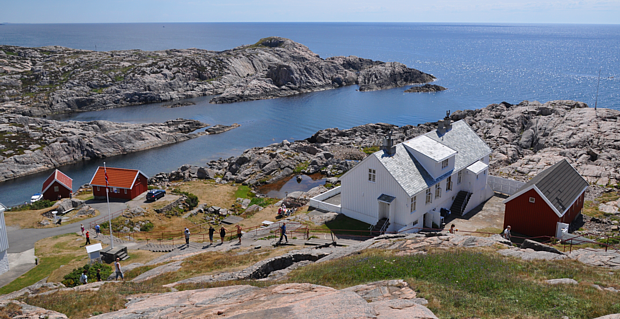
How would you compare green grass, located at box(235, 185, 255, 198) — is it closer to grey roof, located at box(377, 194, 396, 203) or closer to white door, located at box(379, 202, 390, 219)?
white door, located at box(379, 202, 390, 219)

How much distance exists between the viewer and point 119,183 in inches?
1718

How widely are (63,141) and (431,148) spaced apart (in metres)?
68.6

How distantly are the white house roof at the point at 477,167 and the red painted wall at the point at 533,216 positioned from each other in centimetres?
649

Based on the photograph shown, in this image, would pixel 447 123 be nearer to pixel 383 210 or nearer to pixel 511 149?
pixel 383 210

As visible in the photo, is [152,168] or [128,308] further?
[152,168]

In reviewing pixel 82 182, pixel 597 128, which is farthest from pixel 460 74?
pixel 82 182

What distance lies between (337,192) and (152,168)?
42795 mm

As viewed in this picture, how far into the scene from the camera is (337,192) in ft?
131

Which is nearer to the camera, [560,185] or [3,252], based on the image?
[3,252]

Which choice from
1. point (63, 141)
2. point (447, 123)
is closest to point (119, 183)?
point (447, 123)

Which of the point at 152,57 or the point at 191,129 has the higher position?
the point at 152,57

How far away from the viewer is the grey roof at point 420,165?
32062mm

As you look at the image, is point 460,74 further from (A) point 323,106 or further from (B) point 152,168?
(B) point 152,168

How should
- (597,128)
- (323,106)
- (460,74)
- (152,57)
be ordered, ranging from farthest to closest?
(460,74) → (152,57) → (323,106) → (597,128)
